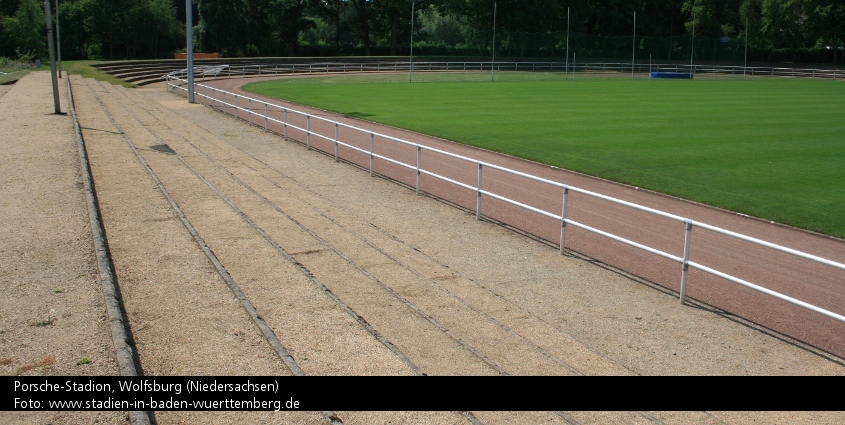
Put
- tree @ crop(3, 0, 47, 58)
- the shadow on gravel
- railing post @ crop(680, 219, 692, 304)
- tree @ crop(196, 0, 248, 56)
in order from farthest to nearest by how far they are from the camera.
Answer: tree @ crop(196, 0, 248, 56)
tree @ crop(3, 0, 47, 58)
the shadow on gravel
railing post @ crop(680, 219, 692, 304)

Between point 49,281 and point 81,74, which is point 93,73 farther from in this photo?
point 49,281

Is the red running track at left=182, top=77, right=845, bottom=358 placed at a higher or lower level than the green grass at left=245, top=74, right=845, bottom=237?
lower

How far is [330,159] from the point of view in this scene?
69.8 feet

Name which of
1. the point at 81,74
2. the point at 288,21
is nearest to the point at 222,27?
the point at 288,21

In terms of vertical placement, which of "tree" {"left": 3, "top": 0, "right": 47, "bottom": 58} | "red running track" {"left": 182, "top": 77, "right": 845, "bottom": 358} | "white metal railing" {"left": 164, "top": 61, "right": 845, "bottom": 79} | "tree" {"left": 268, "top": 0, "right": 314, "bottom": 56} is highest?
"tree" {"left": 268, "top": 0, "right": 314, "bottom": 56}

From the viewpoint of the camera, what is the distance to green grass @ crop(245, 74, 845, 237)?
1808cm

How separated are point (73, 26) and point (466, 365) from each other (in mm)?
91639

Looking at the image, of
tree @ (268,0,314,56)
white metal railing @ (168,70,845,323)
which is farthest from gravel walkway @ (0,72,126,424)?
tree @ (268,0,314,56)

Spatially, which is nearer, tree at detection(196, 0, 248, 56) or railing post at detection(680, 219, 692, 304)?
railing post at detection(680, 219, 692, 304)

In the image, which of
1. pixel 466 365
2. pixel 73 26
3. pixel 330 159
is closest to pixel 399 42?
pixel 73 26
